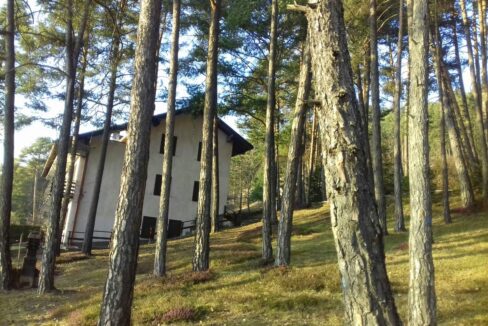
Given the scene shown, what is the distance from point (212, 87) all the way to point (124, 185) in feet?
20.3

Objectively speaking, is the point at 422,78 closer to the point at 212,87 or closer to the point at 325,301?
the point at 325,301

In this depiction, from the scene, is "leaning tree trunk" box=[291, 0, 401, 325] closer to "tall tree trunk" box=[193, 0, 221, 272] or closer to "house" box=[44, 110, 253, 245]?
"tall tree trunk" box=[193, 0, 221, 272]

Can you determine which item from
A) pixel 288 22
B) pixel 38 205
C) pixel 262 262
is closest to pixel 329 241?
pixel 262 262

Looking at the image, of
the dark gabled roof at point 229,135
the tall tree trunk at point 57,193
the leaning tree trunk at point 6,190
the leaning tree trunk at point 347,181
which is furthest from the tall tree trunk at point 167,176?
the dark gabled roof at point 229,135

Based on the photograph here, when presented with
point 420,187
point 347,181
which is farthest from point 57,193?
point 347,181

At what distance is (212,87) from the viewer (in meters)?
12.8

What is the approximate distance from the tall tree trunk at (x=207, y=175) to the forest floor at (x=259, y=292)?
59cm

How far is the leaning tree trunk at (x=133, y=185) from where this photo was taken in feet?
22.8

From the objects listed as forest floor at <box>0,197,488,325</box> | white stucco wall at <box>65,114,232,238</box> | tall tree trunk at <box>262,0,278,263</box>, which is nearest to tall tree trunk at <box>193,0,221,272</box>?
forest floor at <box>0,197,488,325</box>

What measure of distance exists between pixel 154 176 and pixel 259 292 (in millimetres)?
21388

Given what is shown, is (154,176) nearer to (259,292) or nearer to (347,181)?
(259,292)

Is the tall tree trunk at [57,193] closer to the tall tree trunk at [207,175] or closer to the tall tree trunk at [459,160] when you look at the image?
the tall tree trunk at [207,175]

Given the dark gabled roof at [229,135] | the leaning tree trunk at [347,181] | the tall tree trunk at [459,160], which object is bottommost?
the leaning tree trunk at [347,181]

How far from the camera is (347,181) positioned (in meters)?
3.42
